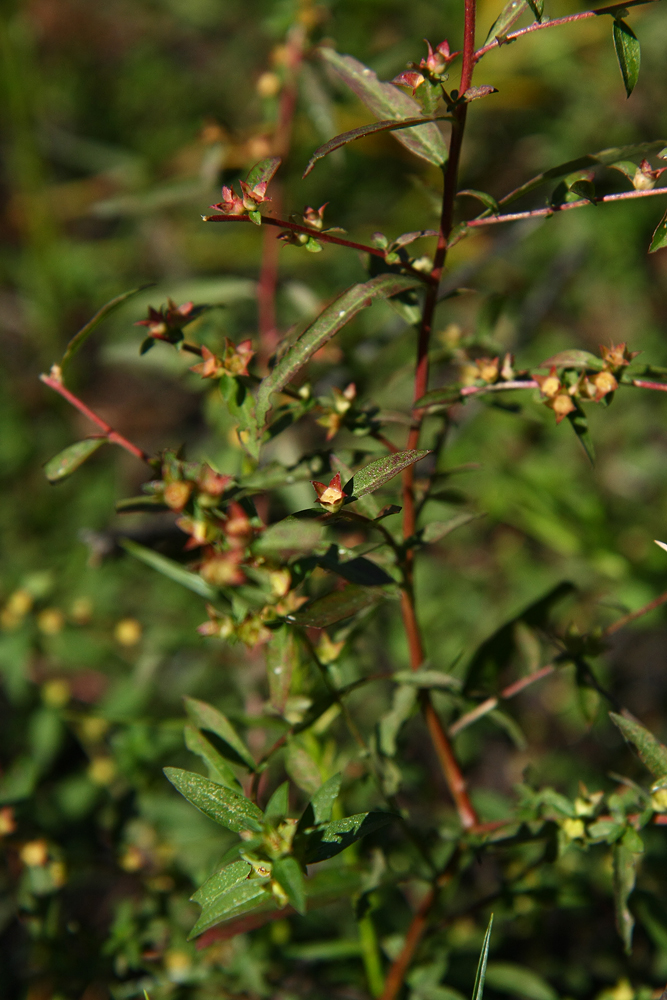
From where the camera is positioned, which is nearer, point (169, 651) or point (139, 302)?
point (169, 651)

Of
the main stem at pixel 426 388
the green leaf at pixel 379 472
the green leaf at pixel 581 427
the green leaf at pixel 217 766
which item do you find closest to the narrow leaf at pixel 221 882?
the green leaf at pixel 217 766

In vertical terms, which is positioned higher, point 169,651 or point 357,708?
point 169,651

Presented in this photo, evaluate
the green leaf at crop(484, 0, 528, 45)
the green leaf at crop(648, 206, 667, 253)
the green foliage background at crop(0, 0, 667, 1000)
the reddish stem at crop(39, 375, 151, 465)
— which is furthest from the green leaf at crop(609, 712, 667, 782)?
the green leaf at crop(484, 0, 528, 45)

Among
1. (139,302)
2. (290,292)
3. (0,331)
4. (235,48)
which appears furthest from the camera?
(235,48)

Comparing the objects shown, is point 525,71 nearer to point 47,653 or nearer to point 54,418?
point 54,418

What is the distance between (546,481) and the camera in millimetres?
2656

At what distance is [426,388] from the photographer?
115cm

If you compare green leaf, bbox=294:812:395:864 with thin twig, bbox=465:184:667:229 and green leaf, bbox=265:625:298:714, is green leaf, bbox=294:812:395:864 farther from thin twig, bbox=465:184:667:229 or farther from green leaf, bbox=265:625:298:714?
thin twig, bbox=465:184:667:229

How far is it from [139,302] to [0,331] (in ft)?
3.47

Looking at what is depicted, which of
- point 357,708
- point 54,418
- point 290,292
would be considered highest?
point 290,292

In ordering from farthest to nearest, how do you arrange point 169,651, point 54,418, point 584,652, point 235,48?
point 235,48 → point 54,418 → point 169,651 → point 584,652

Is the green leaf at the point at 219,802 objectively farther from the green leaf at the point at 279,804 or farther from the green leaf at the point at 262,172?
the green leaf at the point at 262,172

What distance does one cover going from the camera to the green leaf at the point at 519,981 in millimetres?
1461

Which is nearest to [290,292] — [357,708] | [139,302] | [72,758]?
[139,302]
